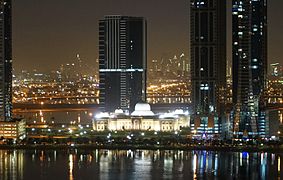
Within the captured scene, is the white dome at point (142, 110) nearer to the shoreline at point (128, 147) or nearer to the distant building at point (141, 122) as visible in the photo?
the distant building at point (141, 122)

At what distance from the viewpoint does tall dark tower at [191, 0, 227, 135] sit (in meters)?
35.7

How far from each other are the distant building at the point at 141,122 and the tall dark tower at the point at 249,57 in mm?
2104

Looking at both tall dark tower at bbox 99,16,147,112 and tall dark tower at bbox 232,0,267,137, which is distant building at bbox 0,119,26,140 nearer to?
tall dark tower at bbox 99,16,147,112

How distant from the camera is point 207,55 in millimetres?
36062

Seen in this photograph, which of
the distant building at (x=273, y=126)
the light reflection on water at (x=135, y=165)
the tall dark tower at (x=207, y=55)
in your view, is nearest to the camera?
the light reflection on water at (x=135, y=165)

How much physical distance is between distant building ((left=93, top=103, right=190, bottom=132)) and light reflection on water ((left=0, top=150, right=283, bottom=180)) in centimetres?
531

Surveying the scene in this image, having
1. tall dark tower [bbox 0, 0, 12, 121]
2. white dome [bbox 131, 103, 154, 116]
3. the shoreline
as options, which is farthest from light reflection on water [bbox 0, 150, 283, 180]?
white dome [bbox 131, 103, 154, 116]

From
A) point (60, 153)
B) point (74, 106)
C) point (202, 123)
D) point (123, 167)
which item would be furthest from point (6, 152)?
point (74, 106)

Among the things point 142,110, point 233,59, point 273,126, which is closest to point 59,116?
point 142,110

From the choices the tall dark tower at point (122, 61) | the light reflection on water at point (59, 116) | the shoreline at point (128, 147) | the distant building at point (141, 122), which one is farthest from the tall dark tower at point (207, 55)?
the light reflection on water at point (59, 116)

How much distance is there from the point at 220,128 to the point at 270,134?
1741 millimetres

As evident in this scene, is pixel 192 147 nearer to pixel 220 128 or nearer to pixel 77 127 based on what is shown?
pixel 220 128

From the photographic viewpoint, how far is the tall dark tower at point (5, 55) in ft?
113

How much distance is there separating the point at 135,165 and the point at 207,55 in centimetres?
987
